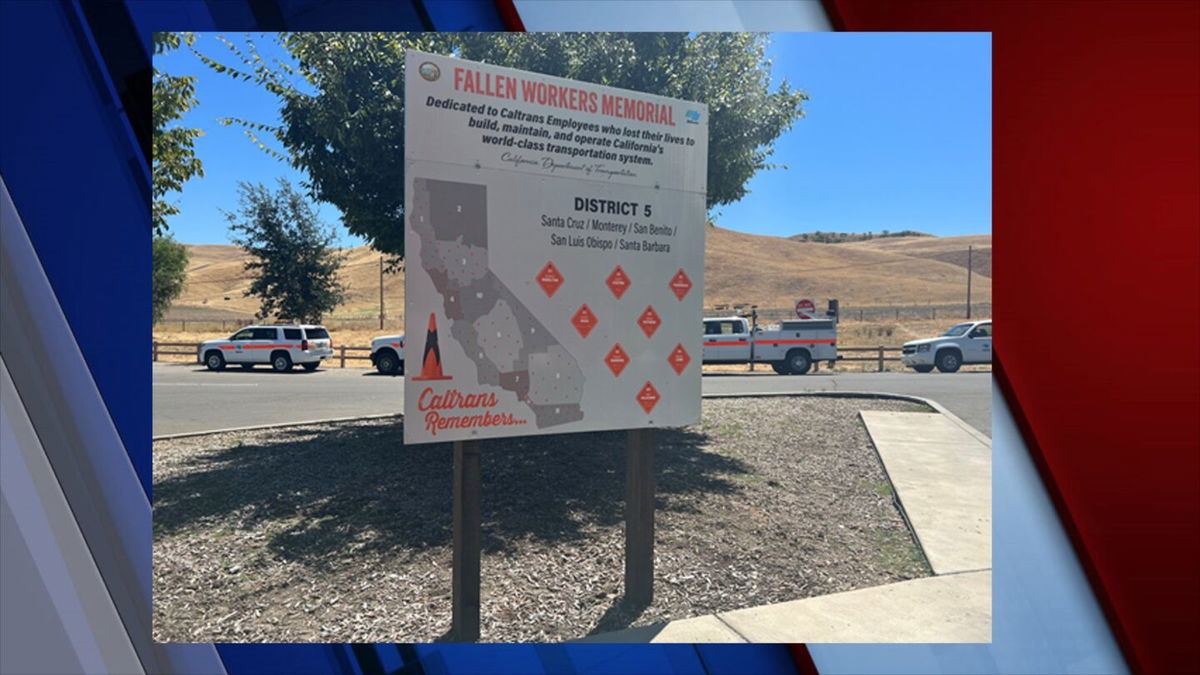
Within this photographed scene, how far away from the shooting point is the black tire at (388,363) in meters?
10.7

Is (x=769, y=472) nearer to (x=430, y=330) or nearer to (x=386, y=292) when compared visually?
(x=430, y=330)

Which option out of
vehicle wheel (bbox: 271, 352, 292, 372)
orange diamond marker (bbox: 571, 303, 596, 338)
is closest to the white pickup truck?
vehicle wheel (bbox: 271, 352, 292, 372)

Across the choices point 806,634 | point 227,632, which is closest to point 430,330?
point 227,632

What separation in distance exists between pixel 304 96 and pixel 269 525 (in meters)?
3.45

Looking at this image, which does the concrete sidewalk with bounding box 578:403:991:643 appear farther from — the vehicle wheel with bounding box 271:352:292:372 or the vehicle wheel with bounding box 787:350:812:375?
the vehicle wheel with bounding box 787:350:812:375

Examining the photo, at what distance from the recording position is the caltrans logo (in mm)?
3180

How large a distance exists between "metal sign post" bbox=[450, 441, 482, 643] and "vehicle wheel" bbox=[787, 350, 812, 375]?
1254 centimetres

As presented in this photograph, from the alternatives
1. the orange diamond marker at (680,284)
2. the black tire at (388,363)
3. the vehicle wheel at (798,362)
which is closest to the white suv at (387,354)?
the black tire at (388,363)

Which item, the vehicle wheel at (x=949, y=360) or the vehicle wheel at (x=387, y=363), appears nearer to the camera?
the vehicle wheel at (x=387, y=363)

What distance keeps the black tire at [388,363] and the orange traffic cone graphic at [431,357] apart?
7608 mm

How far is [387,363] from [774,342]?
8.84 metres

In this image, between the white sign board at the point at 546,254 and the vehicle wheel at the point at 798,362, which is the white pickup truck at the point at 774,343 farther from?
the white sign board at the point at 546,254

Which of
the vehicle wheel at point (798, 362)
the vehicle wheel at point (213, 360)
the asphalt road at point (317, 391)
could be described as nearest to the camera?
the asphalt road at point (317, 391)

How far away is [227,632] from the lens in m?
3.96
